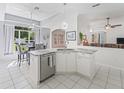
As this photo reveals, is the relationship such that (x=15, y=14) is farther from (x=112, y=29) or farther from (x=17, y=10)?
(x=112, y=29)

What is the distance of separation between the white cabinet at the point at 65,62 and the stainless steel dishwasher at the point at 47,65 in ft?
0.63

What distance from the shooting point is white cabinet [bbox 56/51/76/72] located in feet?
10.7

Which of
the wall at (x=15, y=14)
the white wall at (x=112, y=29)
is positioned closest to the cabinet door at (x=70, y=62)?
the wall at (x=15, y=14)

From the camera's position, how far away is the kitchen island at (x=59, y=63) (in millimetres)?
2527

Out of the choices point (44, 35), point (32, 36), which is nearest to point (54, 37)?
point (44, 35)

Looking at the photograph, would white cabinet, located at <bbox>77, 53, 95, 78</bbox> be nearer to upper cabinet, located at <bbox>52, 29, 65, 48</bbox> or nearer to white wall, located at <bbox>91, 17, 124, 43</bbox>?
upper cabinet, located at <bbox>52, 29, 65, 48</bbox>

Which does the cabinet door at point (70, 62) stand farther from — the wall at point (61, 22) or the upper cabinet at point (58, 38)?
the upper cabinet at point (58, 38)

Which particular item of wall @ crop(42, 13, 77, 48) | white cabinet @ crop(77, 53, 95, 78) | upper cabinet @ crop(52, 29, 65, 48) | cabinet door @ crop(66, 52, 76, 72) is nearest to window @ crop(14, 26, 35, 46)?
wall @ crop(42, 13, 77, 48)

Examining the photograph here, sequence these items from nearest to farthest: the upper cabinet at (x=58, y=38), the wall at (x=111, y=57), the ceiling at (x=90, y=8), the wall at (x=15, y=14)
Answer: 1. the wall at (x=111, y=57)
2. the ceiling at (x=90, y=8)
3. the wall at (x=15, y=14)
4. the upper cabinet at (x=58, y=38)

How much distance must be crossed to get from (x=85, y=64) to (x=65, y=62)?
679 mm

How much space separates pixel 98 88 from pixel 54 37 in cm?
584

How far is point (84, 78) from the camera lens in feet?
9.89

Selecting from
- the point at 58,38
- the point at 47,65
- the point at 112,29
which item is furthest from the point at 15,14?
the point at 112,29

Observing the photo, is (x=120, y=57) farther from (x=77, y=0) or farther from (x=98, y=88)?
(x=77, y=0)
